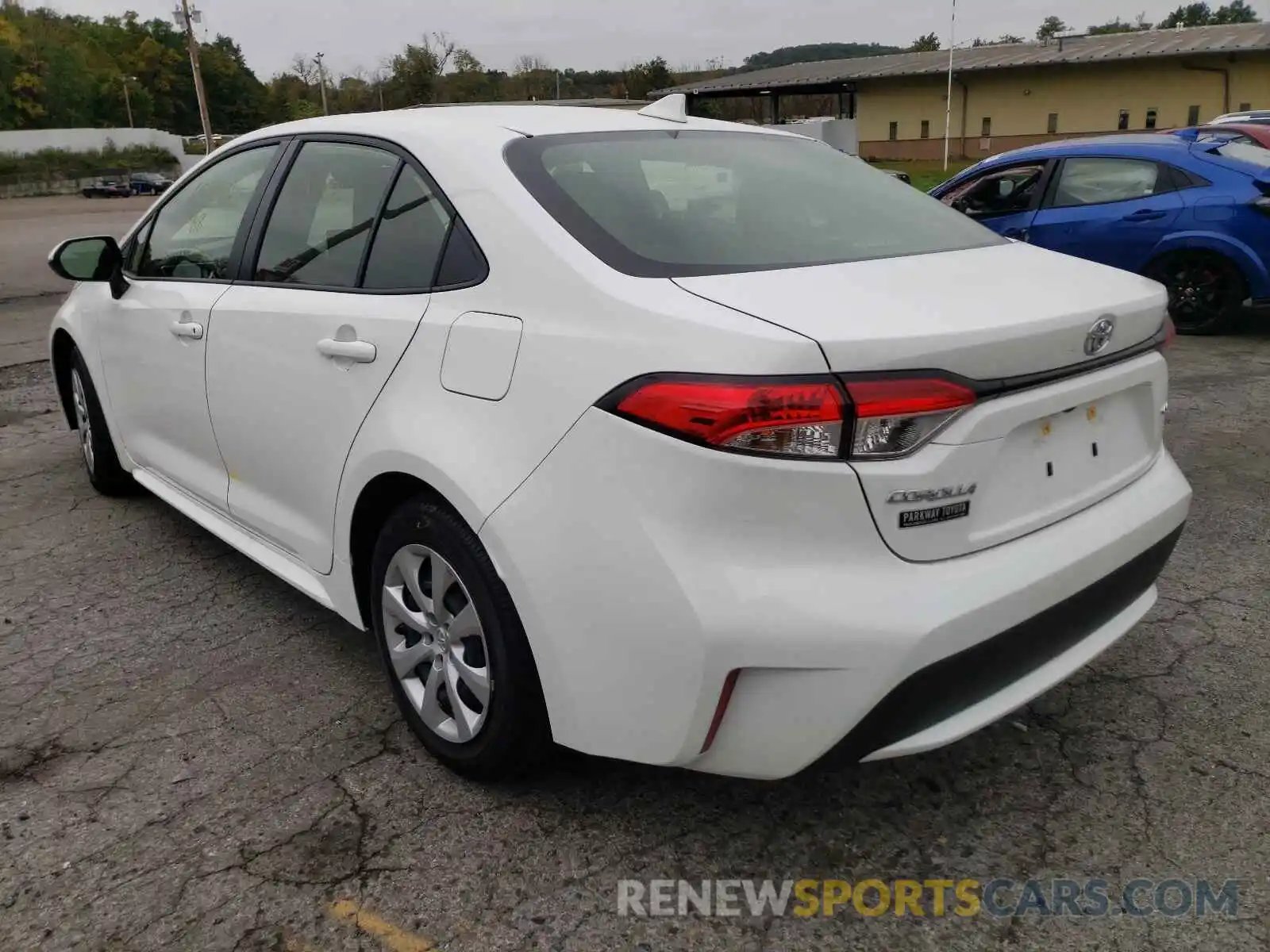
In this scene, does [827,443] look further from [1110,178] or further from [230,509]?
[1110,178]

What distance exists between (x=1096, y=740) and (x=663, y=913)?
51.6 inches

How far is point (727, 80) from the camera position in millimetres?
49500

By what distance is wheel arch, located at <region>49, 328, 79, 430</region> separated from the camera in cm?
470

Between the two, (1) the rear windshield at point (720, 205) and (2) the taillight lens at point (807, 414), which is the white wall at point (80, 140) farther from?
(2) the taillight lens at point (807, 414)

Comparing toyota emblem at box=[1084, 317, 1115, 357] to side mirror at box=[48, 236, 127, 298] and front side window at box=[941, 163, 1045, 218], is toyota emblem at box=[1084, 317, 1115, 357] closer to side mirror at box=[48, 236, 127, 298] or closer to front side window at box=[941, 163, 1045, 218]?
side mirror at box=[48, 236, 127, 298]

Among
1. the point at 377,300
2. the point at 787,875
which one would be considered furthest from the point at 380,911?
the point at 377,300

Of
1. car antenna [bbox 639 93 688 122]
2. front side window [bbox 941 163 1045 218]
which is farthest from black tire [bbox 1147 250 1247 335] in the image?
car antenna [bbox 639 93 688 122]

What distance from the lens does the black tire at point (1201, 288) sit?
297 inches

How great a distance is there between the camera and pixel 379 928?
2.08 m

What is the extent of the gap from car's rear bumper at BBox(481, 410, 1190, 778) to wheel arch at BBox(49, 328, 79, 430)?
3494 mm

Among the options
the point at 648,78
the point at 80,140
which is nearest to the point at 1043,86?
the point at 648,78

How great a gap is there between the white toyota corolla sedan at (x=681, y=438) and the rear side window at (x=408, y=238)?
0.01m

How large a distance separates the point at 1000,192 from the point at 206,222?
6893 millimetres

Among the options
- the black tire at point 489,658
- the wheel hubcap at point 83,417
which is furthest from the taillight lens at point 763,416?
the wheel hubcap at point 83,417
